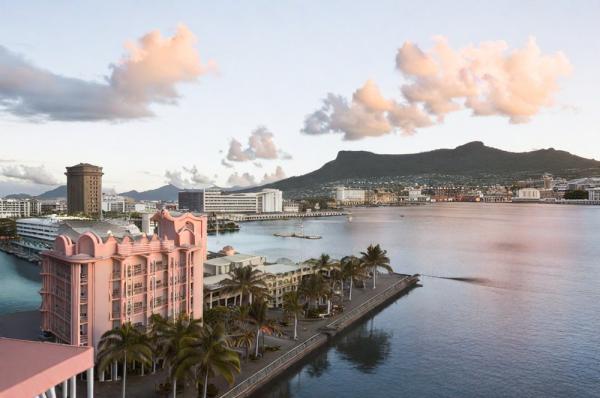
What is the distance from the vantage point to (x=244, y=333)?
3191 centimetres

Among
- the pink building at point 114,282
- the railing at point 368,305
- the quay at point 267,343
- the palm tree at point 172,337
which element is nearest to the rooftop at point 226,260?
the quay at point 267,343

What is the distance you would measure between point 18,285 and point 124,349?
41.2m

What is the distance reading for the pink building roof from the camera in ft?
37.4

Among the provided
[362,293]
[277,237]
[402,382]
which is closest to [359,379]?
[402,382]

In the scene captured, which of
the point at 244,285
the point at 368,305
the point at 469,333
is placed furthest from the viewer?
the point at 368,305

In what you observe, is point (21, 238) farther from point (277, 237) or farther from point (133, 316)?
point (133, 316)

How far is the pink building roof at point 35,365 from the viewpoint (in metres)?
11.4

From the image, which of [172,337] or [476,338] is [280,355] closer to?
[172,337]

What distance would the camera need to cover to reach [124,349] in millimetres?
25469

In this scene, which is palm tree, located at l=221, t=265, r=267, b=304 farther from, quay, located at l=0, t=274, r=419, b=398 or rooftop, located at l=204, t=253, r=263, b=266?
rooftop, located at l=204, t=253, r=263, b=266

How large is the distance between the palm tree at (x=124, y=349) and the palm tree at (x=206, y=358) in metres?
2.19

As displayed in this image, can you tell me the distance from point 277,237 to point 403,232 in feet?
111

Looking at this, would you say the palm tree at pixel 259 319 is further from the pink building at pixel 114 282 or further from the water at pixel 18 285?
the water at pixel 18 285

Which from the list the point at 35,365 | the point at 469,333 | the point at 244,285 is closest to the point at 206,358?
the point at 35,365
